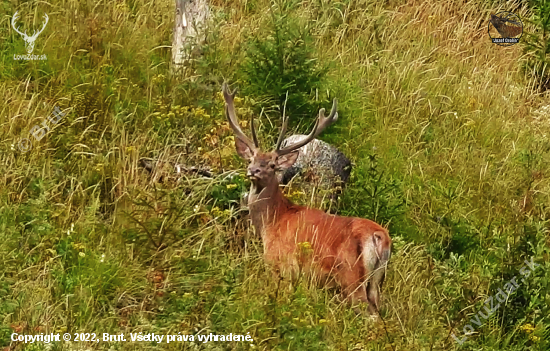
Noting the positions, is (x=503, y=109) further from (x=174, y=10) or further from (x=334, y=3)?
(x=174, y=10)

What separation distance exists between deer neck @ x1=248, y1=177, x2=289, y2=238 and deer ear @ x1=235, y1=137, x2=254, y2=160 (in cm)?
23

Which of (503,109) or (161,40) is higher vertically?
(161,40)

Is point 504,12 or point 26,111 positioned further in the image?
point 504,12

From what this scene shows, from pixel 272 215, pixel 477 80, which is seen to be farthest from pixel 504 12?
pixel 272 215

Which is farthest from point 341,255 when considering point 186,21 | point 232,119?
point 186,21

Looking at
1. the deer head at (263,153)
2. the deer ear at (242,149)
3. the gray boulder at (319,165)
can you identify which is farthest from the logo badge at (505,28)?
the deer ear at (242,149)

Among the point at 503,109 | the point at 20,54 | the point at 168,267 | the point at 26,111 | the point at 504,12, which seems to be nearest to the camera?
the point at 168,267

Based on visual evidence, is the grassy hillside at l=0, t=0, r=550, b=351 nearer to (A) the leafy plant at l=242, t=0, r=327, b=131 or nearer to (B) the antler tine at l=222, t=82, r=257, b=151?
(A) the leafy plant at l=242, t=0, r=327, b=131

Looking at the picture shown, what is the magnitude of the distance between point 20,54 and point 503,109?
4.68 m

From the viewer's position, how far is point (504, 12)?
39.8ft

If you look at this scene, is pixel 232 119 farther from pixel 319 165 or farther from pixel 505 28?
pixel 505 28

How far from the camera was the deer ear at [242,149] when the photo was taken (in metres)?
7.47

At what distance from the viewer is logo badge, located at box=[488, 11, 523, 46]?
11.7m

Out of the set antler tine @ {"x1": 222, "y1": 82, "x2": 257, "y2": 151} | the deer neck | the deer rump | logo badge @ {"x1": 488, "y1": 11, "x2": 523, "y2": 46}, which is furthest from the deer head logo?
logo badge @ {"x1": 488, "y1": 11, "x2": 523, "y2": 46}
